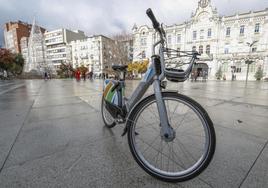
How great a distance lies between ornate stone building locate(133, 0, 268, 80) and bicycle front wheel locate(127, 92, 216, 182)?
2755 cm

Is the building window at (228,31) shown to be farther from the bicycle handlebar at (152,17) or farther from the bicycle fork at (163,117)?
the bicycle fork at (163,117)

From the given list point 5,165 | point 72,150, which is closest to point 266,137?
point 72,150

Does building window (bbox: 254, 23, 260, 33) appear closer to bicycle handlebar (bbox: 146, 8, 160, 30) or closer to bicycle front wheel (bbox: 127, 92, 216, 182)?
bicycle front wheel (bbox: 127, 92, 216, 182)

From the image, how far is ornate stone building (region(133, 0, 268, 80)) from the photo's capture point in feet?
89.8

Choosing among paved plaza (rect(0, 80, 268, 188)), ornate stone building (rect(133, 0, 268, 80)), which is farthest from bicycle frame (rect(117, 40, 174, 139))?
ornate stone building (rect(133, 0, 268, 80))

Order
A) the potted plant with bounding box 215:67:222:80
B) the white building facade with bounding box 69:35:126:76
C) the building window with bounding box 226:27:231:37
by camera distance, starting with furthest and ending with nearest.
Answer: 1. the white building facade with bounding box 69:35:126:76
2. the potted plant with bounding box 215:67:222:80
3. the building window with bounding box 226:27:231:37

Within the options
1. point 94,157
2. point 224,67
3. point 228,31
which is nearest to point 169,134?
point 94,157

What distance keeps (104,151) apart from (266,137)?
238 centimetres

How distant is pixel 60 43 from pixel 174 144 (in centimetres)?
6995

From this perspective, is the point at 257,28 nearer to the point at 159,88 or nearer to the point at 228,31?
the point at 228,31

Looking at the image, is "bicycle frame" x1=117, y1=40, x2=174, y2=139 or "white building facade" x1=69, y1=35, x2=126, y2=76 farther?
"white building facade" x1=69, y1=35, x2=126, y2=76

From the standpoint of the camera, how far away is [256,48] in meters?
28.0

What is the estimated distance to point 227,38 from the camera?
2972cm

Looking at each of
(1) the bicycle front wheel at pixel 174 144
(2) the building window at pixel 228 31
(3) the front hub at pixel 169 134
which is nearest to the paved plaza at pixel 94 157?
(1) the bicycle front wheel at pixel 174 144
